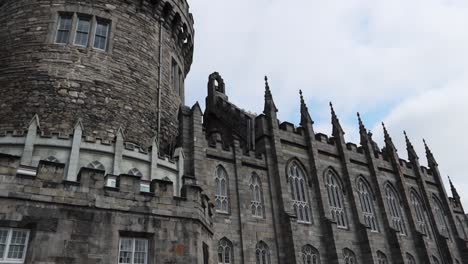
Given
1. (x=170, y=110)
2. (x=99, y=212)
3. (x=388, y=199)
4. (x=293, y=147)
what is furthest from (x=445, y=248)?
(x=99, y=212)

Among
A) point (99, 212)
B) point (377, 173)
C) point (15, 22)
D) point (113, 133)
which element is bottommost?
point (99, 212)

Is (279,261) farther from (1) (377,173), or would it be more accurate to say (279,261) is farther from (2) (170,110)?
(1) (377,173)

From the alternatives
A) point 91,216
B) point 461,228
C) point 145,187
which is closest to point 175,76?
point 145,187

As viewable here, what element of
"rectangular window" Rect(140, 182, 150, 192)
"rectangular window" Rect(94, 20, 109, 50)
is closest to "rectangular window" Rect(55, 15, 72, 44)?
"rectangular window" Rect(94, 20, 109, 50)

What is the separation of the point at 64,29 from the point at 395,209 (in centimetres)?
2331

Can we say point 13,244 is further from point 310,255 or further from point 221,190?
point 310,255

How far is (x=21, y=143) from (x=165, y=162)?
16.6 feet

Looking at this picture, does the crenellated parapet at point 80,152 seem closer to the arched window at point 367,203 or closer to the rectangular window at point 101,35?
the rectangular window at point 101,35

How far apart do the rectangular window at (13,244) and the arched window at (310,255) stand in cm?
1356

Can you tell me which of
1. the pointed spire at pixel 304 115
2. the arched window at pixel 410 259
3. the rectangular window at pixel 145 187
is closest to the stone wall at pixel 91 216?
the rectangular window at pixel 145 187

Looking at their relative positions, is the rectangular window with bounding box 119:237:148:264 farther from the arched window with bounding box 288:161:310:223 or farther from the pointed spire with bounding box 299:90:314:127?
the pointed spire with bounding box 299:90:314:127

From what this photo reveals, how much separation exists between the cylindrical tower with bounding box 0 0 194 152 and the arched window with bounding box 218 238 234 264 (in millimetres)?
5181

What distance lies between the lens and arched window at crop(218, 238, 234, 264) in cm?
1641

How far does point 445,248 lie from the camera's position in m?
26.7
